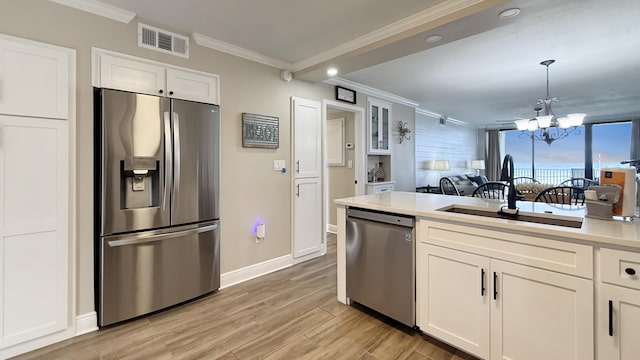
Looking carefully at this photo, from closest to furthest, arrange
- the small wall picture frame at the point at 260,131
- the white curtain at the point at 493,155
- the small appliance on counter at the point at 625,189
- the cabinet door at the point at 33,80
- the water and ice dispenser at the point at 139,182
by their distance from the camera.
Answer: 1. the small appliance on counter at the point at 625,189
2. the cabinet door at the point at 33,80
3. the water and ice dispenser at the point at 139,182
4. the small wall picture frame at the point at 260,131
5. the white curtain at the point at 493,155

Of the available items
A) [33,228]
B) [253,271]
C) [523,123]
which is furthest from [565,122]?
[33,228]

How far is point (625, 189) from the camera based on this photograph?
65.1 inches

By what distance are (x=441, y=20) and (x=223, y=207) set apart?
266 cm

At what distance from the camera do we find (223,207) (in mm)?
3090

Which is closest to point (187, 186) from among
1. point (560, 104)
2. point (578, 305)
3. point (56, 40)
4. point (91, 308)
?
point (91, 308)

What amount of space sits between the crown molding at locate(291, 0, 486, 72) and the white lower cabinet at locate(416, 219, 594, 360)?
1.71 metres

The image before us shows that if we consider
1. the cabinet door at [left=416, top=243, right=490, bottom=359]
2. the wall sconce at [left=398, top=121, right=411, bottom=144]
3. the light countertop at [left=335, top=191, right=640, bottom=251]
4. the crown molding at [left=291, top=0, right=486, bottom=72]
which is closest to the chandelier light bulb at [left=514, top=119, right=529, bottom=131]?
the wall sconce at [left=398, top=121, right=411, bottom=144]

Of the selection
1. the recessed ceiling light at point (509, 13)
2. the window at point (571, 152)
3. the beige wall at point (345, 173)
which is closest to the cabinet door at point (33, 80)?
the recessed ceiling light at point (509, 13)

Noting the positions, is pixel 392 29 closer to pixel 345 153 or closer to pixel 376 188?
pixel 345 153

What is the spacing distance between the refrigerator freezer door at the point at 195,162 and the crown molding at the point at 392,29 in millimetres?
1330

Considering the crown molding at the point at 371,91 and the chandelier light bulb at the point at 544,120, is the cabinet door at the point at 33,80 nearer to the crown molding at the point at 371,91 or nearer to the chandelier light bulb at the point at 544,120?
the crown molding at the point at 371,91

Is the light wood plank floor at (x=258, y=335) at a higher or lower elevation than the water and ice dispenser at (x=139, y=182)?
lower

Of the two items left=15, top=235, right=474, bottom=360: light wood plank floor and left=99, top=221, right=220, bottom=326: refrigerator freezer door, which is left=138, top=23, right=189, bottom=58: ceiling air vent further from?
left=15, top=235, right=474, bottom=360: light wood plank floor

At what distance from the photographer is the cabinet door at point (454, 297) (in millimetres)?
1773
